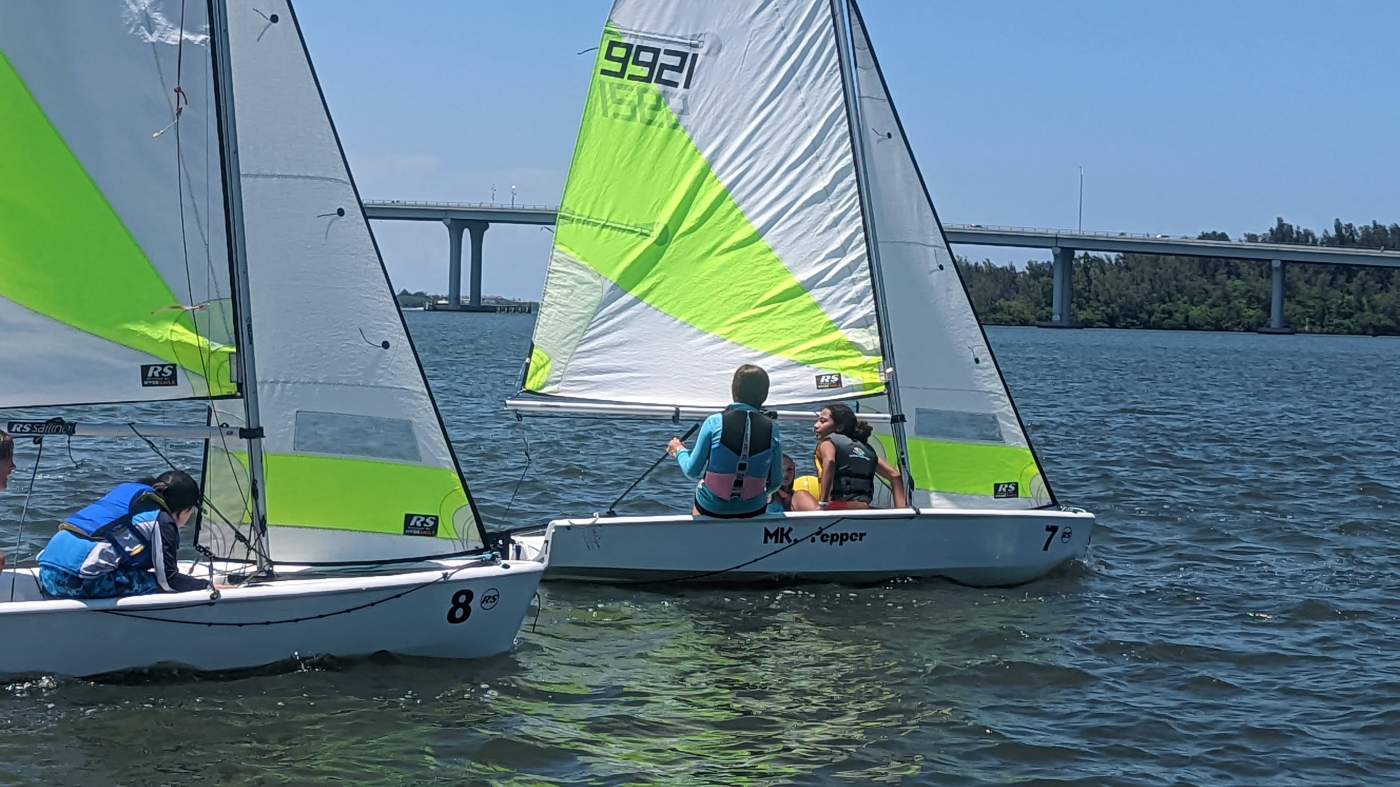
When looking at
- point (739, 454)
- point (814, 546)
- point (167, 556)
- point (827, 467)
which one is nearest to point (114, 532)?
point (167, 556)

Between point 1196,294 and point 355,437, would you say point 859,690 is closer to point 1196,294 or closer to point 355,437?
point 355,437

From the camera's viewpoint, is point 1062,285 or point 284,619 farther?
point 1062,285

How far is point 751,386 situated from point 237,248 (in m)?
3.35

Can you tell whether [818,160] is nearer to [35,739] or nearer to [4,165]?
[4,165]

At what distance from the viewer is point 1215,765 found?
747 cm

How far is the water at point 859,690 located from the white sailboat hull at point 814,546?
5.9 inches

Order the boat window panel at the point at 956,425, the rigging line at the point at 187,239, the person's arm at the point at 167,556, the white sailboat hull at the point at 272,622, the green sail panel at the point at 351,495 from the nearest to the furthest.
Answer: the white sailboat hull at the point at 272,622 < the person's arm at the point at 167,556 < the rigging line at the point at 187,239 < the green sail panel at the point at 351,495 < the boat window panel at the point at 956,425

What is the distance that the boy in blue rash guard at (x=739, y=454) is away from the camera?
9719 mm

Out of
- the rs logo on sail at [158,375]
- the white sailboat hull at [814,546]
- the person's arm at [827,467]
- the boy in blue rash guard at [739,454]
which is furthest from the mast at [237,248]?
the person's arm at [827,467]

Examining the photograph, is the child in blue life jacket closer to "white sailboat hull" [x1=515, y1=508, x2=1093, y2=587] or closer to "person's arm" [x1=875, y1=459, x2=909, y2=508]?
"white sailboat hull" [x1=515, y1=508, x2=1093, y2=587]

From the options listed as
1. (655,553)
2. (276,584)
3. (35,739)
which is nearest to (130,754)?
(35,739)

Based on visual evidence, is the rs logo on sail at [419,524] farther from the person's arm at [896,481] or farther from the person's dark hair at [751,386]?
the person's arm at [896,481]

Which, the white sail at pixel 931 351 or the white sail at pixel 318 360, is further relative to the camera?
the white sail at pixel 931 351

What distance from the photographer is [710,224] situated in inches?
443
